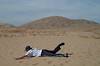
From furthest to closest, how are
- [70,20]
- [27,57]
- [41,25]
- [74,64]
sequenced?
[70,20], [41,25], [27,57], [74,64]

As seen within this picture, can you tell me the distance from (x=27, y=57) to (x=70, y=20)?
67471 millimetres

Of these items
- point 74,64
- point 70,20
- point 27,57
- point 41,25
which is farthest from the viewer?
point 70,20

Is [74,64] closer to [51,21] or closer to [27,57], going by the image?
[27,57]

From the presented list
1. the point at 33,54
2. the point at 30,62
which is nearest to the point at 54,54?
the point at 33,54

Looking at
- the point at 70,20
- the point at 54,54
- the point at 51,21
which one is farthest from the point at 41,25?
the point at 54,54

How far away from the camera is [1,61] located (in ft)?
39.4

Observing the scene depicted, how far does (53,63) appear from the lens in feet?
37.9

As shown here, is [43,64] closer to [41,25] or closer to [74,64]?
[74,64]

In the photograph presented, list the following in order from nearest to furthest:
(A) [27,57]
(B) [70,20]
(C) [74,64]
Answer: (C) [74,64], (A) [27,57], (B) [70,20]

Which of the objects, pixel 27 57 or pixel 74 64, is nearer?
pixel 74 64

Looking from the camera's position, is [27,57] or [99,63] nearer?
[99,63]

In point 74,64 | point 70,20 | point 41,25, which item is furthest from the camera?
point 70,20

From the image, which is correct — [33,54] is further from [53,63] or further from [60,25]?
[60,25]

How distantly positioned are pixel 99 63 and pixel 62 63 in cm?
125
